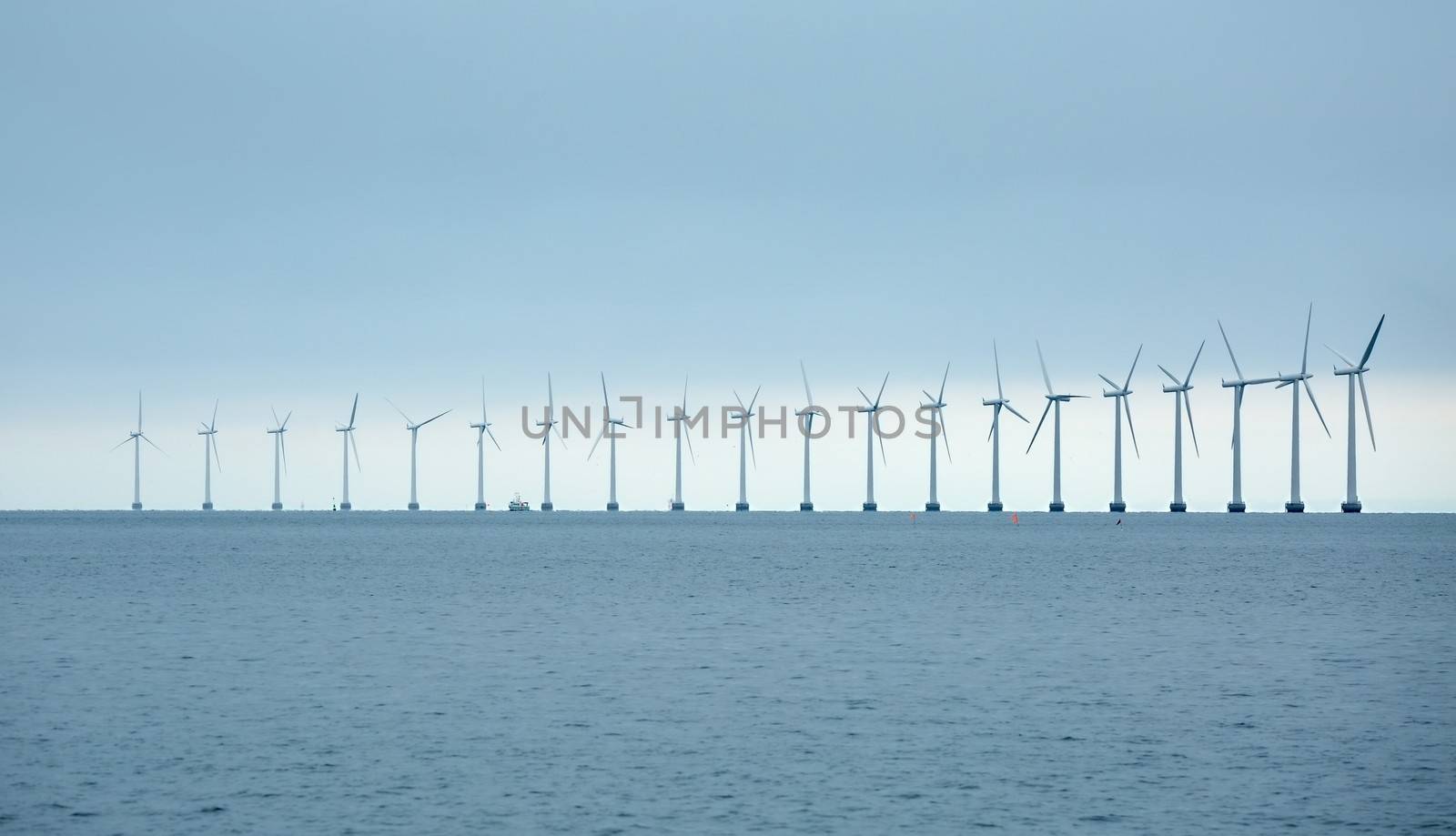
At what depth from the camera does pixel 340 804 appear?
31.6 meters

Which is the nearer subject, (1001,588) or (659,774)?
(659,774)

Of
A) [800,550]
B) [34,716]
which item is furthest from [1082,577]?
[34,716]

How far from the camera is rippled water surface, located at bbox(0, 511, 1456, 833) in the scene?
31.3 metres

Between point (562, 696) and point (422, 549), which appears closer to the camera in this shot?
point (562, 696)

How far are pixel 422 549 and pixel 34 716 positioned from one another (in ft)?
444

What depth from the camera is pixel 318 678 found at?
164 ft

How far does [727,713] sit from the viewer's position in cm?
4272

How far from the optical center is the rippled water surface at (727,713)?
31.3 meters

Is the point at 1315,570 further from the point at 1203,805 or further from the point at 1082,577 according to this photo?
the point at 1203,805

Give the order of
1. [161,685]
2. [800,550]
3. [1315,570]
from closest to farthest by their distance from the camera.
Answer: [161,685] → [1315,570] → [800,550]

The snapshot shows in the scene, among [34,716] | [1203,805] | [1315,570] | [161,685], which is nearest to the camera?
[1203,805]

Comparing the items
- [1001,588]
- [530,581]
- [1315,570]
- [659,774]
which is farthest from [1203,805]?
[1315,570]

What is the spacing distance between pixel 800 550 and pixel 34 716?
433 feet

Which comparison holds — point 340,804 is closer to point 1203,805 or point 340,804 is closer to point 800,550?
point 1203,805
